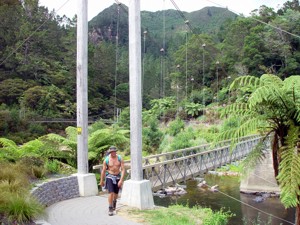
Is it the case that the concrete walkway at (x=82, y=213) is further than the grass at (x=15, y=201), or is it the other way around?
the concrete walkway at (x=82, y=213)

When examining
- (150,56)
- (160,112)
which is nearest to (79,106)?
(160,112)

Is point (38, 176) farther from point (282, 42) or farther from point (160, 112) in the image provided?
point (282, 42)

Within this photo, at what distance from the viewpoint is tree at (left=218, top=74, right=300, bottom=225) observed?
4004mm

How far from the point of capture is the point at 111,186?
5.53 m

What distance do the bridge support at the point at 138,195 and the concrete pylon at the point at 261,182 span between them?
39.8ft

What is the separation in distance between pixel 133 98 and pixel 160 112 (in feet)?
95.3

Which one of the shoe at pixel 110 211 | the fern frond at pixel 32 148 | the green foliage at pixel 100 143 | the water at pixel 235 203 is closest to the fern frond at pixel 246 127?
the shoe at pixel 110 211

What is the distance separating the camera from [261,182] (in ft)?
58.5

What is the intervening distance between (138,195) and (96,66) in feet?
113

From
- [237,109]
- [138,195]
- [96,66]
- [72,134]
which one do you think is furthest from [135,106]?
[96,66]

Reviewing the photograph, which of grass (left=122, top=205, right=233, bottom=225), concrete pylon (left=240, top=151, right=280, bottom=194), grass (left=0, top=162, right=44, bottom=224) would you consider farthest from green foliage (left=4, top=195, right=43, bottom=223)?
concrete pylon (left=240, top=151, right=280, bottom=194)

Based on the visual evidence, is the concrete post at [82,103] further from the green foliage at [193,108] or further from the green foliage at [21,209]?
the green foliage at [193,108]

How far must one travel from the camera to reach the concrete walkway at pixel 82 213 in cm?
521

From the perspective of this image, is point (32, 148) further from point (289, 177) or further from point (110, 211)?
point (289, 177)
